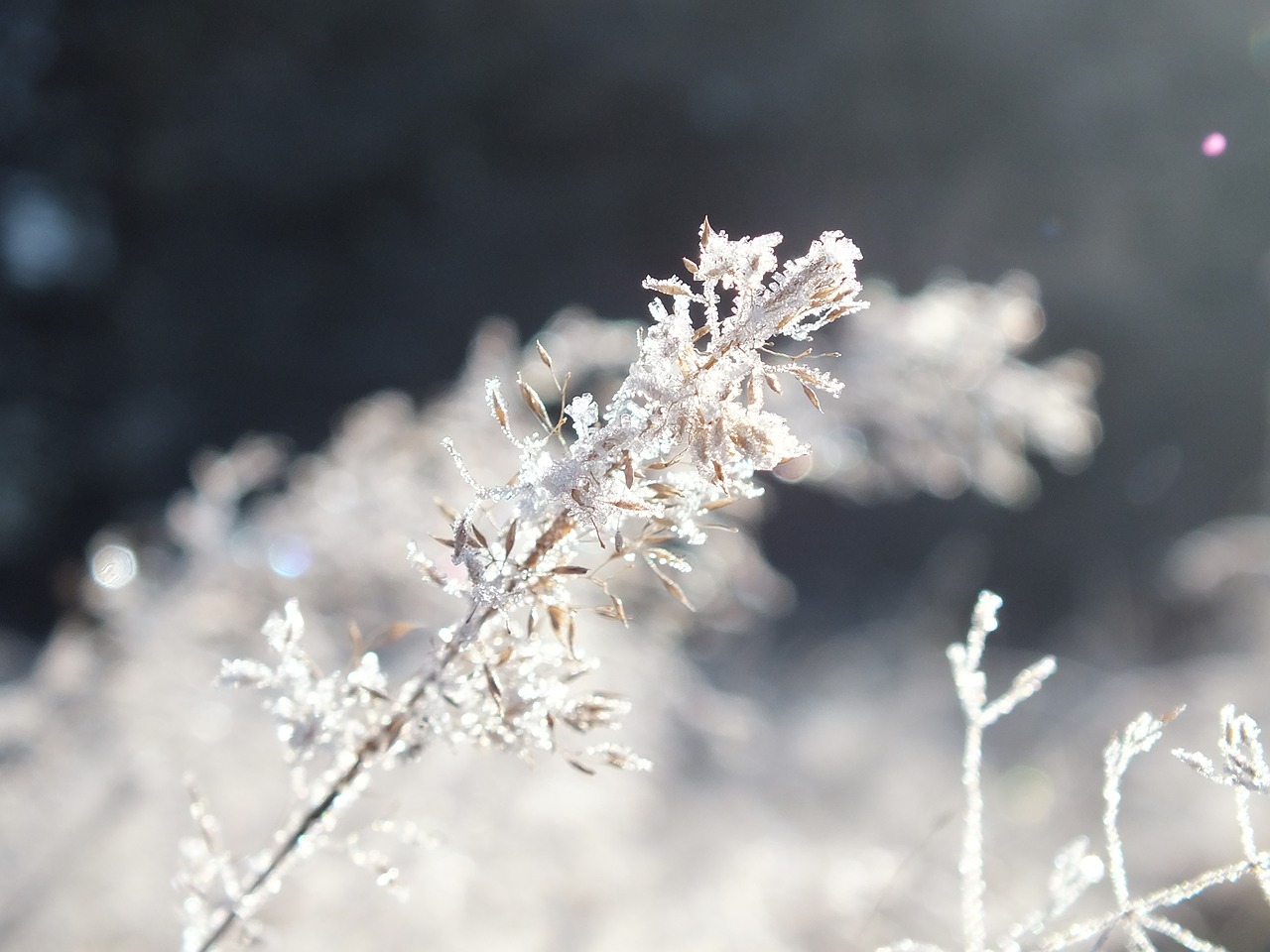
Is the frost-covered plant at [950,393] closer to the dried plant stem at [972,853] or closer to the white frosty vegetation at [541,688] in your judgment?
the white frosty vegetation at [541,688]

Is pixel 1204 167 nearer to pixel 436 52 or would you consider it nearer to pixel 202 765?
pixel 436 52

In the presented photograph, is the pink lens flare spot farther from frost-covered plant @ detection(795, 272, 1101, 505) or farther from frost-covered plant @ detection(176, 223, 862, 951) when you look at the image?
frost-covered plant @ detection(176, 223, 862, 951)

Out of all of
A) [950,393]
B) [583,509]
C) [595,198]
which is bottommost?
[583,509]

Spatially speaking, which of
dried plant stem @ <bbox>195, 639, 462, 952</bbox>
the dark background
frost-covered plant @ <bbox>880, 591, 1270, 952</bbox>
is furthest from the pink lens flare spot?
dried plant stem @ <bbox>195, 639, 462, 952</bbox>

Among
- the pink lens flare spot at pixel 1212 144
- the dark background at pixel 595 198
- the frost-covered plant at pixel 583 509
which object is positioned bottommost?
the frost-covered plant at pixel 583 509

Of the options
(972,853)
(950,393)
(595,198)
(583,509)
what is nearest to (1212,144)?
(595,198)

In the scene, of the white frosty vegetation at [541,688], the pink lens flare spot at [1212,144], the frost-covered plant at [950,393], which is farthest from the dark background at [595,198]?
the frost-covered plant at [950,393]

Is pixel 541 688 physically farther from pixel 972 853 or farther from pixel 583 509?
pixel 972 853
